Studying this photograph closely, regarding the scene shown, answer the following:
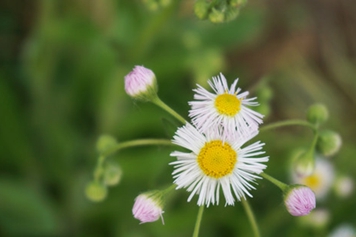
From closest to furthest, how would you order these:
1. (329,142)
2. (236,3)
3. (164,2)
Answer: (236,3)
(329,142)
(164,2)

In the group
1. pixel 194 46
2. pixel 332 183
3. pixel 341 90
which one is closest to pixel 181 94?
pixel 194 46

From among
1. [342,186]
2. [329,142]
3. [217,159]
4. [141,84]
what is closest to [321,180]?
[342,186]

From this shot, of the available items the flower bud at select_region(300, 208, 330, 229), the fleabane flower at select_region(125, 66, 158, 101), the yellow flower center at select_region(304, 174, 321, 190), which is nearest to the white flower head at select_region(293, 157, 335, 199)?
the yellow flower center at select_region(304, 174, 321, 190)

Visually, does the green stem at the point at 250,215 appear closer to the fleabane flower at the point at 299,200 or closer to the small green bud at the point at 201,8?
the fleabane flower at the point at 299,200

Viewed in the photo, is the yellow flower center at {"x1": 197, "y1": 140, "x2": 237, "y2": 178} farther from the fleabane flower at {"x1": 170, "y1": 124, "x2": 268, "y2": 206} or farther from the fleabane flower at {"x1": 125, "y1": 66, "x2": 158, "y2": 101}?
the fleabane flower at {"x1": 125, "y1": 66, "x2": 158, "y2": 101}

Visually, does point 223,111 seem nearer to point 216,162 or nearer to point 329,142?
point 216,162
